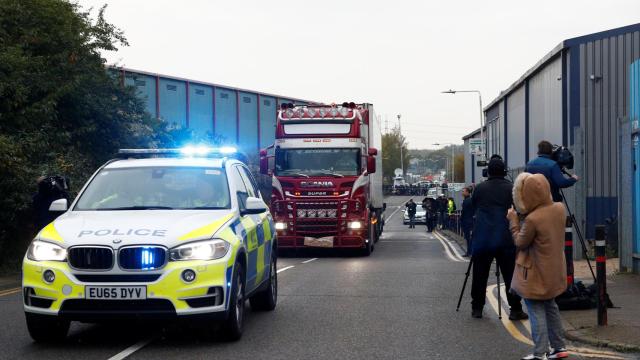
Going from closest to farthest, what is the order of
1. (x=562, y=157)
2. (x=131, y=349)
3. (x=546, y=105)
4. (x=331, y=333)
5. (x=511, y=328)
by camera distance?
(x=131, y=349) → (x=331, y=333) → (x=511, y=328) → (x=562, y=157) → (x=546, y=105)

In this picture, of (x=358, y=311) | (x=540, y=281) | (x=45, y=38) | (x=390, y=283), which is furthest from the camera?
(x=45, y=38)

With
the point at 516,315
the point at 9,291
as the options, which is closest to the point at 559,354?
the point at 516,315

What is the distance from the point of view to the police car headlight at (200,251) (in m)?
7.96

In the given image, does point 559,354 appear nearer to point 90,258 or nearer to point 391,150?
point 90,258

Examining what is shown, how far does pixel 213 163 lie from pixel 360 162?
12966 millimetres

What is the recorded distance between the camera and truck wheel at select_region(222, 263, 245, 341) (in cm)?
839

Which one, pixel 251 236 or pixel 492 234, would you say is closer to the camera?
pixel 251 236

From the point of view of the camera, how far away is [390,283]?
14.6m

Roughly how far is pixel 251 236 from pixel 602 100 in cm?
2003

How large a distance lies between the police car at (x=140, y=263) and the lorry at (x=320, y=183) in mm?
13131

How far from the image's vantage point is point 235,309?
27.9 feet

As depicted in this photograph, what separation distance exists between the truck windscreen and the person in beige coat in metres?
15.1

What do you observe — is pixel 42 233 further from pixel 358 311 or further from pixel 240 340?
pixel 358 311

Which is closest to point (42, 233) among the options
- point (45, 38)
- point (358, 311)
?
point (358, 311)
